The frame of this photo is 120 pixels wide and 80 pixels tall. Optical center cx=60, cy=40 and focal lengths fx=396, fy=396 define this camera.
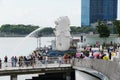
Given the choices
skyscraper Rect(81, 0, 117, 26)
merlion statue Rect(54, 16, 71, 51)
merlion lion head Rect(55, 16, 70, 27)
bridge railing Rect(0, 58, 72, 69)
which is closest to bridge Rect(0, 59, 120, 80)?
bridge railing Rect(0, 58, 72, 69)

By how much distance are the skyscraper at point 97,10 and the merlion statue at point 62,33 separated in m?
107

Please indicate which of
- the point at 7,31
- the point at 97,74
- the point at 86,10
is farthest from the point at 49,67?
the point at 7,31

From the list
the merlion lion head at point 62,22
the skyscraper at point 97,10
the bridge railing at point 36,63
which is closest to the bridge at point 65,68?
the bridge railing at point 36,63

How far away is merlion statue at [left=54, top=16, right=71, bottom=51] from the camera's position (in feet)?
145

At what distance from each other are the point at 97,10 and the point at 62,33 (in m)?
113

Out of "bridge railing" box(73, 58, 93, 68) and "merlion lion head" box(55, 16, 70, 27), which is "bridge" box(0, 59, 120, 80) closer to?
"bridge railing" box(73, 58, 93, 68)

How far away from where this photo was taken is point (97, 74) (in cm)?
2375

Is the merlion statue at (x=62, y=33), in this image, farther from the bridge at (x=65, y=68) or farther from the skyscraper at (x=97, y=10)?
A: the skyscraper at (x=97, y=10)

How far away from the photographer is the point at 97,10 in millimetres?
156000

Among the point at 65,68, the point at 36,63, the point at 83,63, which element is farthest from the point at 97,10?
the point at 83,63

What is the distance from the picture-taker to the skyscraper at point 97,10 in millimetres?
153250

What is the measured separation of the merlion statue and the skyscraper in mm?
107298

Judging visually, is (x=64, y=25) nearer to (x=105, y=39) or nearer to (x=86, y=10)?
(x=105, y=39)

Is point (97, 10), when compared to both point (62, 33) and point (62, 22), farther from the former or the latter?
point (62, 33)
